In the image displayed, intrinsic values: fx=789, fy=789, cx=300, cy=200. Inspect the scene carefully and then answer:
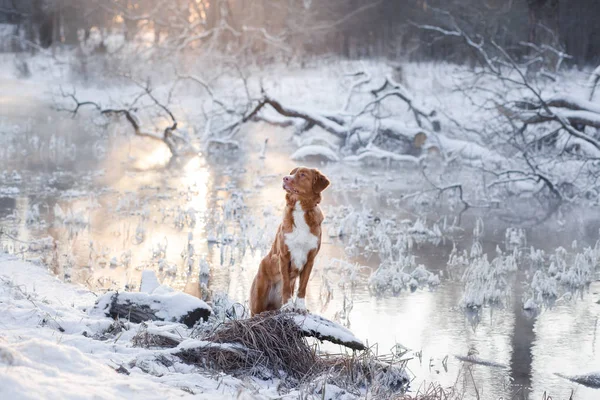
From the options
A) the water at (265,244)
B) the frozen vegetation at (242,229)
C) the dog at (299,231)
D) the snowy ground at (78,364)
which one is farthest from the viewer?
the water at (265,244)

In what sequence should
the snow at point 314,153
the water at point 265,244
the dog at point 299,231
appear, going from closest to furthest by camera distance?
the dog at point 299,231 → the water at point 265,244 → the snow at point 314,153

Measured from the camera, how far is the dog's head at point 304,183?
5980mm

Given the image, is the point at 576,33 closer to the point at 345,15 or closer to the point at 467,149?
the point at 345,15

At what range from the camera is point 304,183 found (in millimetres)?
6020

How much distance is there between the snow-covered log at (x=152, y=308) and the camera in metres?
6.72

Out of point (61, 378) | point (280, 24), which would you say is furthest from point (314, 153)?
point (280, 24)

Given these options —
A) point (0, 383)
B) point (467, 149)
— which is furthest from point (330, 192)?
point (0, 383)

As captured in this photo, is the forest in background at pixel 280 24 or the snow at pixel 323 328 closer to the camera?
the snow at pixel 323 328

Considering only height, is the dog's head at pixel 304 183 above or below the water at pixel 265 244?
above

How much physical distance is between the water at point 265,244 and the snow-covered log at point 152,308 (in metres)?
1.72

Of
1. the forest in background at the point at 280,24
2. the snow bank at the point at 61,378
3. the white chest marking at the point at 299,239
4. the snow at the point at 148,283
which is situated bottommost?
the snow at the point at 148,283

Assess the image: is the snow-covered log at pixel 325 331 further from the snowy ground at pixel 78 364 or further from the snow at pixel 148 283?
the snow at pixel 148 283

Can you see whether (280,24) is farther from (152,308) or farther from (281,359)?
(281,359)

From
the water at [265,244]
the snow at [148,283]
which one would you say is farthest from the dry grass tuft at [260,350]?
the snow at [148,283]
